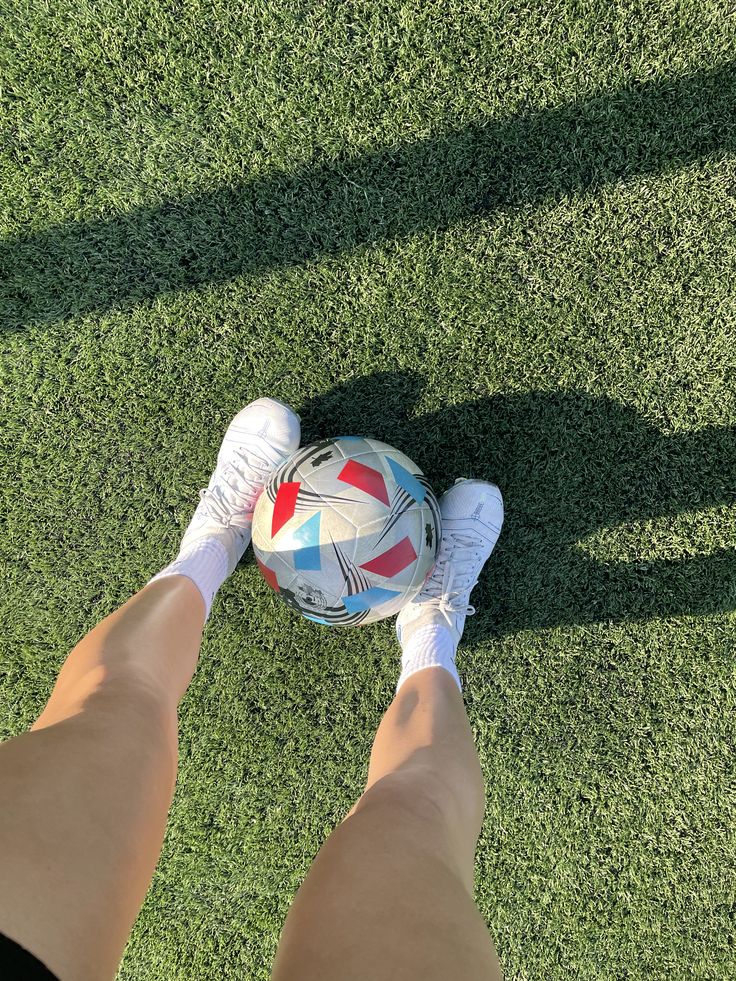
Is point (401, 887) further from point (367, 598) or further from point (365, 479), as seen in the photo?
point (365, 479)

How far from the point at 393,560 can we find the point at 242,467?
2.64 feet

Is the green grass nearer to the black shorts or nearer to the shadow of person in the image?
the shadow of person

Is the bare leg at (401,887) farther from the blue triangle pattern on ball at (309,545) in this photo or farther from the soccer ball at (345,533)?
the blue triangle pattern on ball at (309,545)

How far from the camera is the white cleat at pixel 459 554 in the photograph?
2400 millimetres

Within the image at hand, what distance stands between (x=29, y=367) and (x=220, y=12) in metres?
1.58

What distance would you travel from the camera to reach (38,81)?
240cm

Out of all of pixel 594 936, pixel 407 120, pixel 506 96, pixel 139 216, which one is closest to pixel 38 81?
pixel 139 216

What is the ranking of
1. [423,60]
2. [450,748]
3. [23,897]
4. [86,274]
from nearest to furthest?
[23,897] < [450,748] < [423,60] < [86,274]

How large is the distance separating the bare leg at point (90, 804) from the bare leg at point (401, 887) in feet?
1.26

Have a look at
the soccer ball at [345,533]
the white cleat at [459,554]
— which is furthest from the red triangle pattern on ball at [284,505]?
the white cleat at [459,554]

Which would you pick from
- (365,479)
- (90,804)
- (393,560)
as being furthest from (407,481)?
(90,804)

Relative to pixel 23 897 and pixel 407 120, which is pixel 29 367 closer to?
pixel 407 120

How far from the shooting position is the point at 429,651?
2256mm

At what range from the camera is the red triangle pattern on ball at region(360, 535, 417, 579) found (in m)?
1.94
